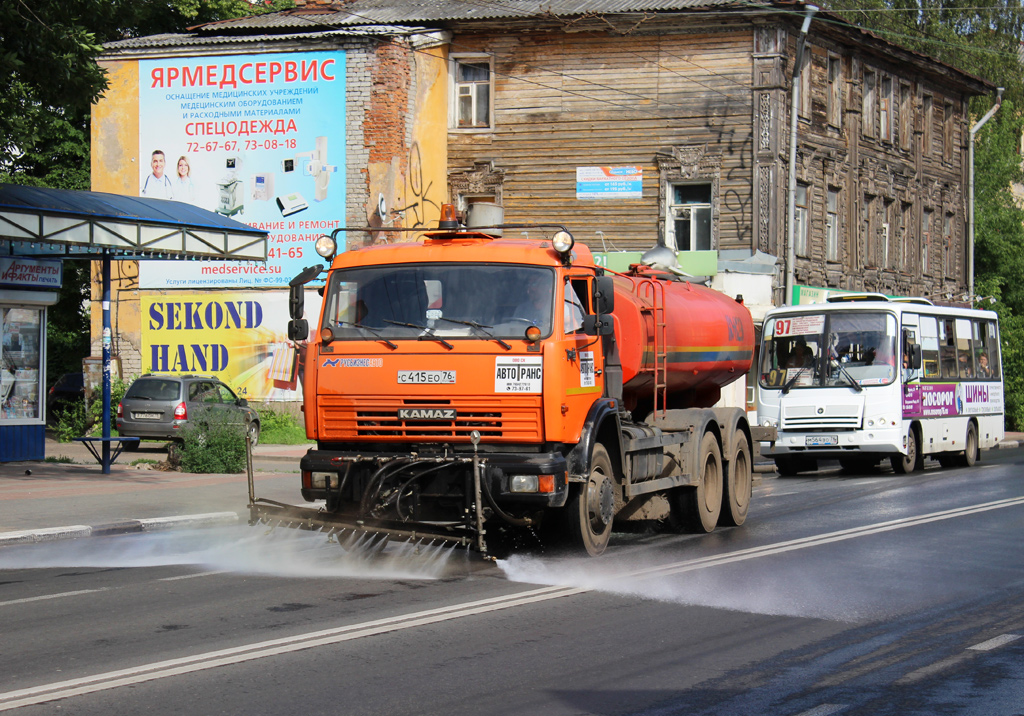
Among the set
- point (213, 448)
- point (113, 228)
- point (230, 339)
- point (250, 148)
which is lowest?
point (213, 448)

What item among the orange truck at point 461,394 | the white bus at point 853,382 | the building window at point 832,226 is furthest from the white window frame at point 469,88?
the orange truck at point 461,394

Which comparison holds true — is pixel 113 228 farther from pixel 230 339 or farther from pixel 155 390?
pixel 230 339

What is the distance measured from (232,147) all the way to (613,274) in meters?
21.3

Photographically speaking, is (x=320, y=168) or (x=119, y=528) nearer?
(x=119, y=528)

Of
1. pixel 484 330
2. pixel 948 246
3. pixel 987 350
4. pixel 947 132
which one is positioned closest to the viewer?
pixel 484 330

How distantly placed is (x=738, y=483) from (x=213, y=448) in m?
9.27

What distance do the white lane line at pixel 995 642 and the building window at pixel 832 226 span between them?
29.3m

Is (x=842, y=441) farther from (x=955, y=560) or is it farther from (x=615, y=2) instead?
(x=615, y=2)

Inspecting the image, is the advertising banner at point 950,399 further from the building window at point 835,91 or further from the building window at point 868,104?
the building window at point 868,104

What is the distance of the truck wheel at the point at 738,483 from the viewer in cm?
1426

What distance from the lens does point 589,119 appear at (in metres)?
33.7

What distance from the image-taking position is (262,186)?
31.5 metres

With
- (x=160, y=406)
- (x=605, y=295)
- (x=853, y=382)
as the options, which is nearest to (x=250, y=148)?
(x=160, y=406)

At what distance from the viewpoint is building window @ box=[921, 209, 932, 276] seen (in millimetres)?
43125
